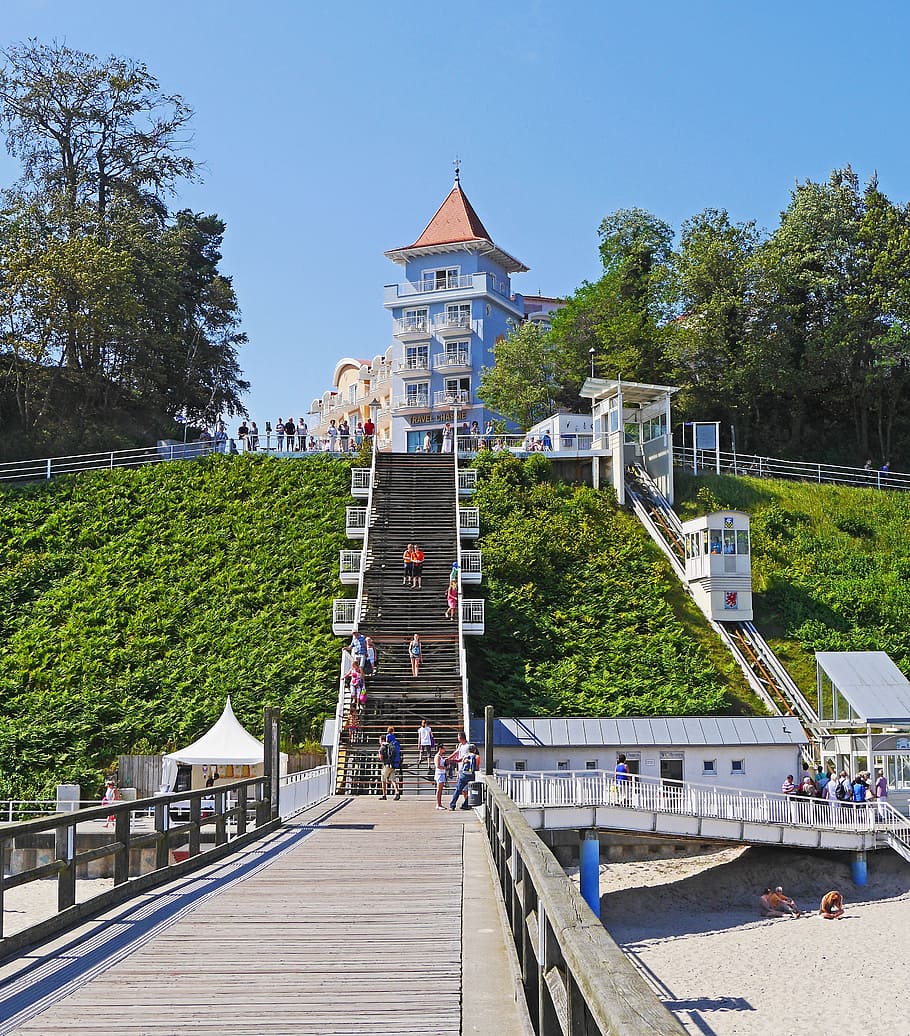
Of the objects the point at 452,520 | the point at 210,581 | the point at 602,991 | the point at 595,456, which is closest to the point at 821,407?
the point at 595,456

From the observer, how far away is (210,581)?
3725cm

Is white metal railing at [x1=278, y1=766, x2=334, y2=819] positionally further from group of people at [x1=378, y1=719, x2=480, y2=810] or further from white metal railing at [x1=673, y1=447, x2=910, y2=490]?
white metal railing at [x1=673, y1=447, x2=910, y2=490]

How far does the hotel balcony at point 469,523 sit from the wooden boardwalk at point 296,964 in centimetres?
2557

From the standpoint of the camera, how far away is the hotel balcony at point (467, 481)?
42.9 metres

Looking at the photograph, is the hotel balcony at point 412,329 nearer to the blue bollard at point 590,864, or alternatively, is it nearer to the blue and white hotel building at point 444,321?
the blue and white hotel building at point 444,321

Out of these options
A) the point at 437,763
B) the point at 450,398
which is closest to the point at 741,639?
the point at 437,763

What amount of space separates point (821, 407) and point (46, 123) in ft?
135

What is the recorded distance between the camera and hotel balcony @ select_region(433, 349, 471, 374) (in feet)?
215

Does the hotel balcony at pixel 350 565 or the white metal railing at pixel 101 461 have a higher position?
the white metal railing at pixel 101 461

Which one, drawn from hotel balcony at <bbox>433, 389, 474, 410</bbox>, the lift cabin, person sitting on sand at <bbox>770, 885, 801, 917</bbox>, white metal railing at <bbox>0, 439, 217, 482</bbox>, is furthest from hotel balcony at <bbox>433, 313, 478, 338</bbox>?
person sitting on sand at <bbox>770, 885, 801, 917</bbox>

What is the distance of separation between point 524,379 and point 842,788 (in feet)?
114

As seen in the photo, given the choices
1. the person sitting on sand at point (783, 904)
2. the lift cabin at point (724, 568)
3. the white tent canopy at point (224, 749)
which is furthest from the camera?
the lift cabin at point (724, 568)

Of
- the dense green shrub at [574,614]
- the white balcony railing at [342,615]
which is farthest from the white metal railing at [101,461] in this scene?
the white balcony railing at [342,615]

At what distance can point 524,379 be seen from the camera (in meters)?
57.8
